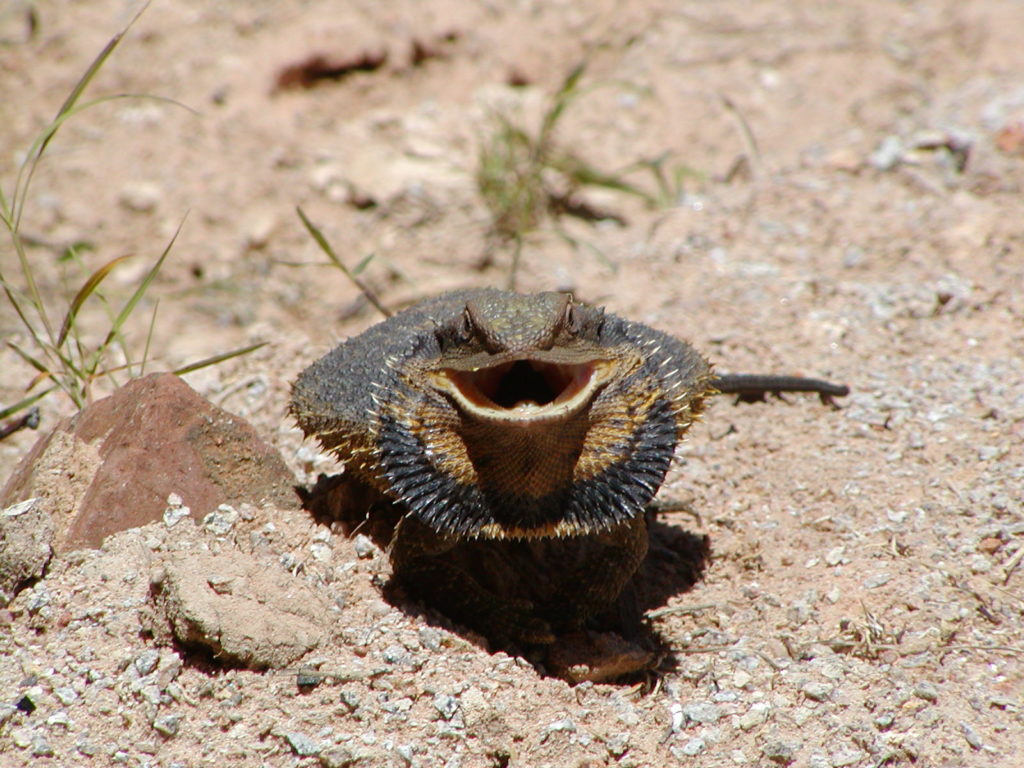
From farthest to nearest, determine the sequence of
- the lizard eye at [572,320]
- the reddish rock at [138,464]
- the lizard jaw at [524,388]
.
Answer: the reddish rock at [138,464], the lizard eye at [572,320], the lizard jaw at [524,388]

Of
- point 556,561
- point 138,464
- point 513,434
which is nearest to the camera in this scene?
point 513,434

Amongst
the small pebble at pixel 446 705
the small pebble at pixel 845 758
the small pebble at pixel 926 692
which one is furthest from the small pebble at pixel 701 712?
the small pebble at pixel 446 705

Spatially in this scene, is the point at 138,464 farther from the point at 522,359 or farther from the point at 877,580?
the point at 877,580

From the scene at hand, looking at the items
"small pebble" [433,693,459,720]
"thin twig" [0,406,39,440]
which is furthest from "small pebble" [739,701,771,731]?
"thin twig" [0,406,39,440]

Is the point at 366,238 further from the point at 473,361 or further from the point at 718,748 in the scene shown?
the point at 718,748

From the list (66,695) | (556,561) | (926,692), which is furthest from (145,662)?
(926,692)

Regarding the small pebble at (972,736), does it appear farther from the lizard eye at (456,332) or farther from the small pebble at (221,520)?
the small pebble at (221,520)
